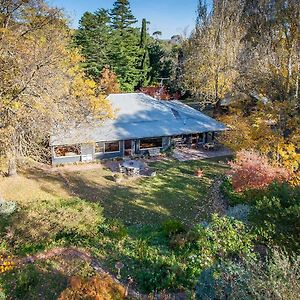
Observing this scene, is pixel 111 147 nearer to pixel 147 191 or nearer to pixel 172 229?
pixel 147 191

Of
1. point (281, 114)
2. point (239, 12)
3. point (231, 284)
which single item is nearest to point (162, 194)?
point (281, 114)

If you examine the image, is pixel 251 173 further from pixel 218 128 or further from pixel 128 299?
pixel 218 128

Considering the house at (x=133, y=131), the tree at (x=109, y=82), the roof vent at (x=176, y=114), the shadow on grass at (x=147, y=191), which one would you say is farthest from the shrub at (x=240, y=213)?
the tree at (x=109, y=82)

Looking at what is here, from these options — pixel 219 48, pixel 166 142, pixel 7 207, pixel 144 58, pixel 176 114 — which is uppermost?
pixel 144 58

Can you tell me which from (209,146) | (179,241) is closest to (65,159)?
(209,146)

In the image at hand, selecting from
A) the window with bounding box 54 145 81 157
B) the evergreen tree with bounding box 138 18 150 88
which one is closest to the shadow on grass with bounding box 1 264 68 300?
the window with bounding box 54 145 81 157

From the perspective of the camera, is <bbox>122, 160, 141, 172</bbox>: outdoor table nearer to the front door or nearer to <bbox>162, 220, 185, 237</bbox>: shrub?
the front door
